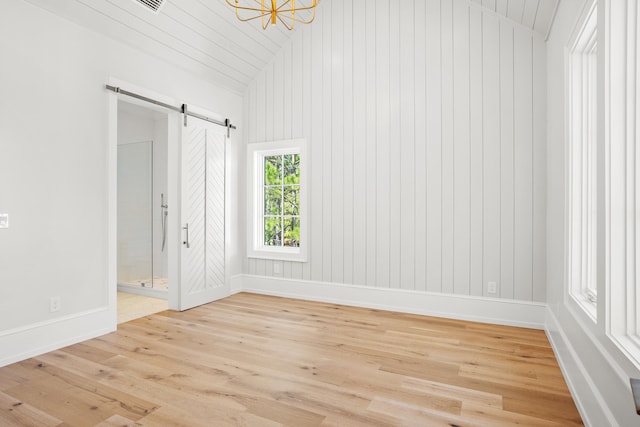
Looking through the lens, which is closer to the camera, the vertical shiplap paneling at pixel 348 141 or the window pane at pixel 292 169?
the vertical shiplap paneling at pixel 348 141

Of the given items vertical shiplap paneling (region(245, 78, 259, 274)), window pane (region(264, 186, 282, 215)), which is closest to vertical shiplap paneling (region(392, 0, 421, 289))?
window pane (region(264, 186, 282, 215))

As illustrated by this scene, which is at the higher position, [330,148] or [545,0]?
[545,0]

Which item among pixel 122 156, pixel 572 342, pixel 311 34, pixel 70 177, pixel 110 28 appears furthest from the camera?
pixel 122 156

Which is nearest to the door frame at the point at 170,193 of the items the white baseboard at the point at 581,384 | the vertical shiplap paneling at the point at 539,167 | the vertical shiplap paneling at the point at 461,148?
the vertical shiplap paneling at the point at 461,148

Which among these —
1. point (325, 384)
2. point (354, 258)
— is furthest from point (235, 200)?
point (325, 384)

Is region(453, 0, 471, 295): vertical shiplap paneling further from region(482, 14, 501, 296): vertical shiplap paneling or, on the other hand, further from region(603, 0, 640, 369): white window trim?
region(603, 0, 640, 369): white window trim

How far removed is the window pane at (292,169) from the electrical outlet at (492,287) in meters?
2.63

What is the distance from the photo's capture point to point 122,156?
546 centimetres

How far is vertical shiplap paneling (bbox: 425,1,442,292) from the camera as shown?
3850mm

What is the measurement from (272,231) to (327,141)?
150 centimetres

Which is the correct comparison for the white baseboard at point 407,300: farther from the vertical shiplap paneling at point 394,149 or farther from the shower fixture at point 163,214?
the shower fixture at point 163,214

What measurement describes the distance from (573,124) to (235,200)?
3895 millimetres

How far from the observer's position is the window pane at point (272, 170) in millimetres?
5020

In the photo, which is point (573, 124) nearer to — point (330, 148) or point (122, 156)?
point (330, 148)
